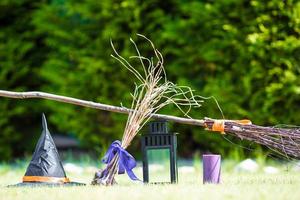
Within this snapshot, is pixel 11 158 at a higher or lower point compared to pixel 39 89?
lower

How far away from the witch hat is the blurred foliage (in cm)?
329

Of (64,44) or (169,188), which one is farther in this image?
(64,44)

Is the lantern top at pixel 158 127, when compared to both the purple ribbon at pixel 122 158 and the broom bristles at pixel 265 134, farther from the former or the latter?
the broom bristles at pixel 265 134

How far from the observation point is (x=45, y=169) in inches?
226

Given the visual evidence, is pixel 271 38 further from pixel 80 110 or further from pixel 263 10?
pixel 80 110

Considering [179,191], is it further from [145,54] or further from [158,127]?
[145,54]

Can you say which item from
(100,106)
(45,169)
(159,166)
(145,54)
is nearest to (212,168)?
(100,106)

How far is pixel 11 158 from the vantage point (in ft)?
35.5

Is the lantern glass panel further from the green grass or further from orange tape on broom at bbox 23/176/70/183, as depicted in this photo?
the green grass

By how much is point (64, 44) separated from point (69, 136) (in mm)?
2169

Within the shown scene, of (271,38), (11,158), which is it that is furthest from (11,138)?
(271,38)

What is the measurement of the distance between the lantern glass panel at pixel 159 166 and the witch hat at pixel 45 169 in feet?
3.44

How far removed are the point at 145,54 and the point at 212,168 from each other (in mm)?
4101

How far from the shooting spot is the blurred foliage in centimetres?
840
